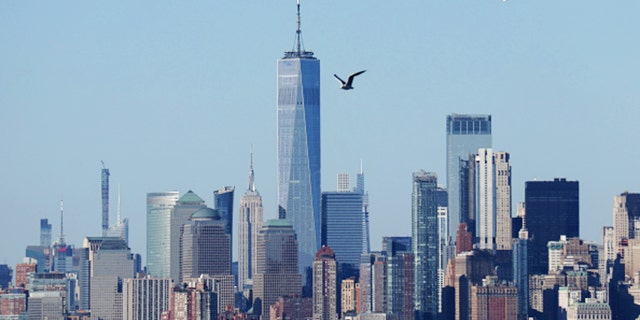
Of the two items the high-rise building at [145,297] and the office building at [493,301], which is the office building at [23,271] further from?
the office building at [493,301]

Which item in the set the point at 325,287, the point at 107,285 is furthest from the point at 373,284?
the point at 107,285

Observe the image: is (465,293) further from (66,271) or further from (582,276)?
(66,271)

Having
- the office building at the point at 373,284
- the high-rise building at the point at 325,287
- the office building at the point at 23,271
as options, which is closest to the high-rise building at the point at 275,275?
the high-rise building at the point at 325,287

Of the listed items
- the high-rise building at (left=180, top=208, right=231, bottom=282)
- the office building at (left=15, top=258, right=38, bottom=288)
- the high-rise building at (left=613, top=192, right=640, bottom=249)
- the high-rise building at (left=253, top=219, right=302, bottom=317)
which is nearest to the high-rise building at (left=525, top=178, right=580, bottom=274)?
the high-rise building at (left=613, top=192, right=640, bottom=249)

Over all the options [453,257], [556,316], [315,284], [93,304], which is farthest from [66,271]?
[556,316]

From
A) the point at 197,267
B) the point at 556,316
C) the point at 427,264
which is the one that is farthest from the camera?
the point at 197,267

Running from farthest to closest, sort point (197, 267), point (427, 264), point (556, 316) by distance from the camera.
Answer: point (197, 267), point (427, 264), point (556, 316)
